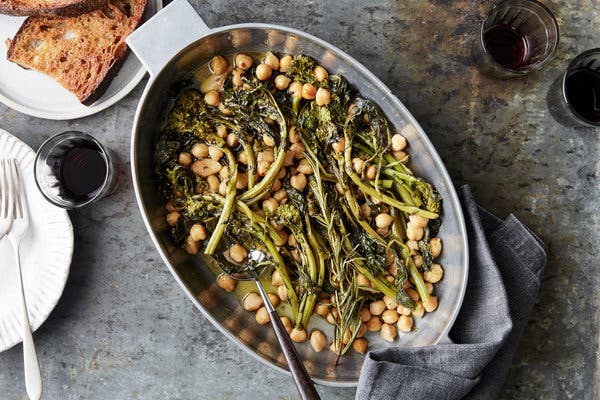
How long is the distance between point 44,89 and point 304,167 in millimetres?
974

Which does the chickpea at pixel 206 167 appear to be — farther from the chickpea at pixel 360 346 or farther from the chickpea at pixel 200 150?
the chickpea at pixel 360 346

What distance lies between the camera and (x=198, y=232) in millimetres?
1927

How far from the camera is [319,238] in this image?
192 centimetres

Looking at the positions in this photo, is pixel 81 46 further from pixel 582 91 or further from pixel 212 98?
pixel 582 91

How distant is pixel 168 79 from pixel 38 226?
2.27ft

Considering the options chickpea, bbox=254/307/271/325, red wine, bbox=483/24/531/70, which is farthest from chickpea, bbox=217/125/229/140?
red wine, bbox=483/24/531/70

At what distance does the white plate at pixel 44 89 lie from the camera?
6.73 ft

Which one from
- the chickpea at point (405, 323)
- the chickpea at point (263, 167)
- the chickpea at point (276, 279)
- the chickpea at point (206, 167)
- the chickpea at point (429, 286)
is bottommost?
the chickpea at point (405, 323)

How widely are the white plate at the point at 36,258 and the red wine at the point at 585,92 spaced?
1.77 m

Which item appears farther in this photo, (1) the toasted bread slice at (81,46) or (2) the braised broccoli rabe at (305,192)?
(1) the toasted bread slice at (81,46)

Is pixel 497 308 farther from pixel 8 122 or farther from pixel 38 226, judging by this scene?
pixel 8 122

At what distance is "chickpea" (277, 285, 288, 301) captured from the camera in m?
1.96

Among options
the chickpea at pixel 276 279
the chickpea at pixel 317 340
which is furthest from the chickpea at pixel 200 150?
the chickpea at pixel 317 340

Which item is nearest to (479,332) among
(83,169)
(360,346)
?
(360,346)
